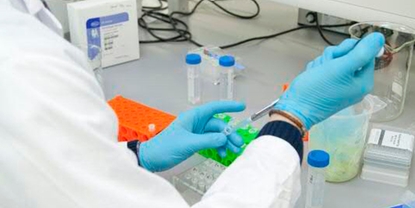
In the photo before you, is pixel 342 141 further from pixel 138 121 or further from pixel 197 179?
pixel 138 121

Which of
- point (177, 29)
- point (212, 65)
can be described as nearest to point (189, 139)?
point (212, 65)

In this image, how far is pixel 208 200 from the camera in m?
0.79

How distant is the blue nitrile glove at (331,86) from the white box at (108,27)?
2.51 feet

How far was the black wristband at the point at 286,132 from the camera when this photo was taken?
0.86 meters

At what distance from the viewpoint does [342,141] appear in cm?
104

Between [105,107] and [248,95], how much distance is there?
717mm

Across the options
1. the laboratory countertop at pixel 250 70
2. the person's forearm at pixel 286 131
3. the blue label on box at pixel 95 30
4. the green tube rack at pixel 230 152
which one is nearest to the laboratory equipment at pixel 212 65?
the laboratory countertop at pixel 250 70

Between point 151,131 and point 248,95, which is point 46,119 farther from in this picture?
point 248,95

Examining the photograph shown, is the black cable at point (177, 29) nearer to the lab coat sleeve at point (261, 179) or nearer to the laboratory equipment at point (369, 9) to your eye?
the laboratory equipment at point (369, 9)

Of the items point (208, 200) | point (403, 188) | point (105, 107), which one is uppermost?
point (105, 107)

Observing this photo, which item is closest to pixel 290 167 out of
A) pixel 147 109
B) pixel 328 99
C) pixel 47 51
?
pixel 328 99

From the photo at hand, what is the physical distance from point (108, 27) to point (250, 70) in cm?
44

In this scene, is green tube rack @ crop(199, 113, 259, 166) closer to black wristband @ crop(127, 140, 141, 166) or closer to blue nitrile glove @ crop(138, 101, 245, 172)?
blue nitrile glove @ crop(138, 101, 245, 172)

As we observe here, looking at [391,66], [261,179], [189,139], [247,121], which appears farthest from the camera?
[391,66]
